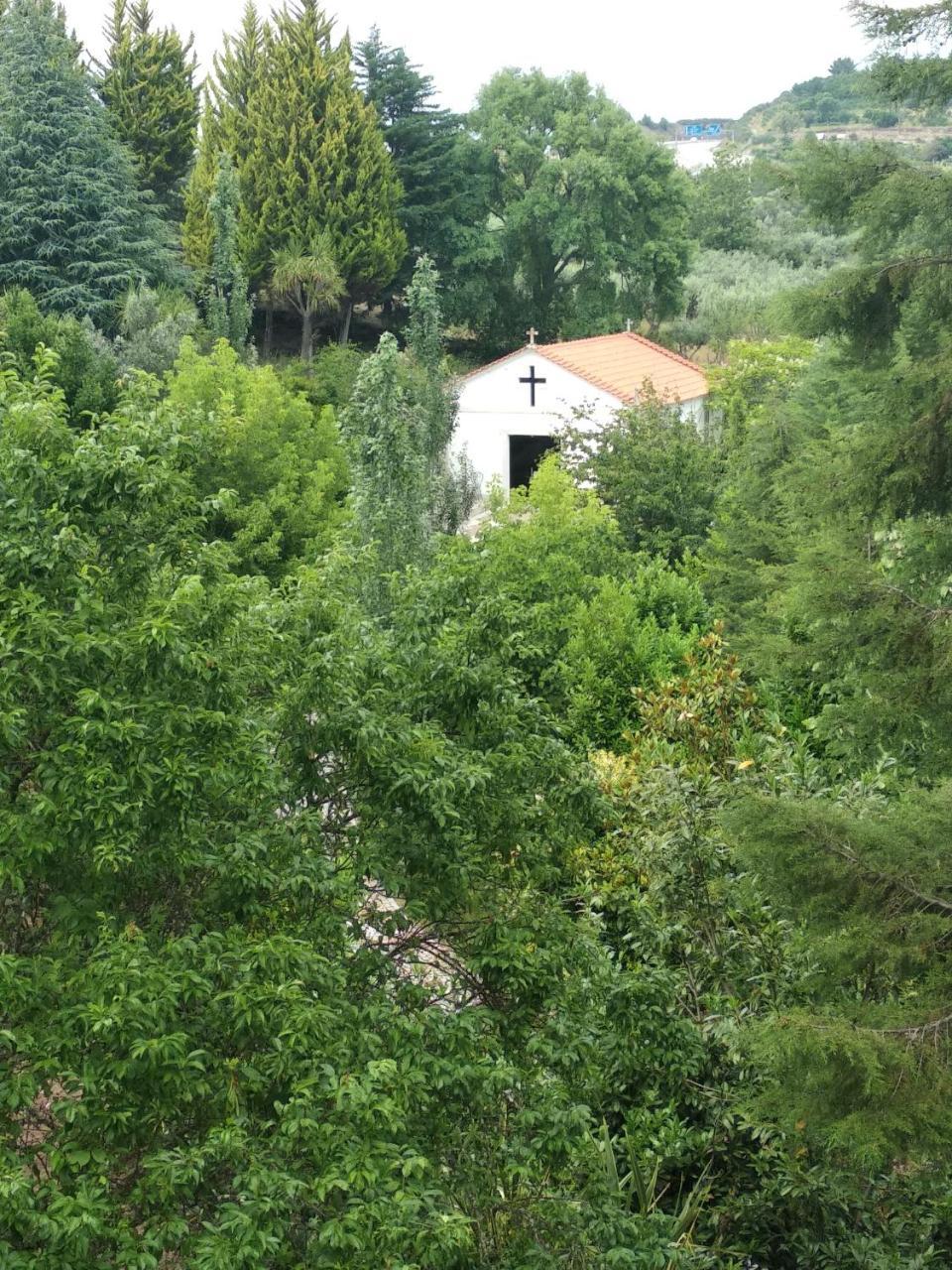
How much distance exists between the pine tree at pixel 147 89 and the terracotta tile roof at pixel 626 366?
1701 centimetres

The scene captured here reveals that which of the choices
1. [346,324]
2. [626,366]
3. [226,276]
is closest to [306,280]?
[346,324]

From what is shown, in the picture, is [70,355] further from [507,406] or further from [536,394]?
[536,394]

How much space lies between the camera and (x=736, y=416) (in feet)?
84.7

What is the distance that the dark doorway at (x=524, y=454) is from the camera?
113 feet

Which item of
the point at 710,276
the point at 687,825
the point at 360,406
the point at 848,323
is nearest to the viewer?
the point at 848,323

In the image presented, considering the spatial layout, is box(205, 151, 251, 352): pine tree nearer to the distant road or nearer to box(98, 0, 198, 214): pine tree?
box(98, 0, 198, 214): pine tree

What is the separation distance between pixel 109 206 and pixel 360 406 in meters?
20.4

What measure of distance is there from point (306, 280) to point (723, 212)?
33.1 meters

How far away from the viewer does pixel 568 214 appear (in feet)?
156

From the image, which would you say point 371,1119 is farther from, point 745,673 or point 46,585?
point 745,673

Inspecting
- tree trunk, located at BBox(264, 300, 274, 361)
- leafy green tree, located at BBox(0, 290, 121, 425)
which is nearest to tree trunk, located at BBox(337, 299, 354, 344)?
Answer: tree trunk, located at BBox(264, 300, 274, 361)

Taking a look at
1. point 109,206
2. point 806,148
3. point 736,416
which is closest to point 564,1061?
point 806,148

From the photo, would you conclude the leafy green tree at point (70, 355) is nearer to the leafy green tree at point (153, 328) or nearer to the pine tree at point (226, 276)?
the leafy green tree at point (153, 328)

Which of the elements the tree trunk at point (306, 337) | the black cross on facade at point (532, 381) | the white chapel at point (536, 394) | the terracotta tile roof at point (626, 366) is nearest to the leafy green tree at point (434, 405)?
the white chapel at point (536, 394)
